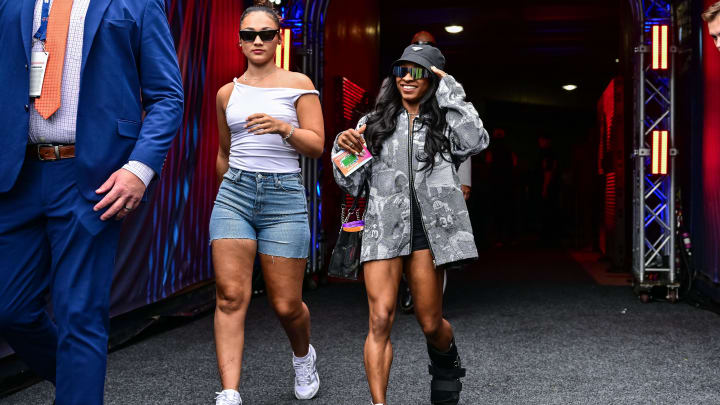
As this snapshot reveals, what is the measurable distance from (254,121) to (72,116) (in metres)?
0.88

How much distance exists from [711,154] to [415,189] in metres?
4.15

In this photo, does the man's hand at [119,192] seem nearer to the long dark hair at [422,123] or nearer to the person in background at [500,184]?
the long dark hair at [422,123]

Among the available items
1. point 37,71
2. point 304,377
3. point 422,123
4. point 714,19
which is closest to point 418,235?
point 422,123

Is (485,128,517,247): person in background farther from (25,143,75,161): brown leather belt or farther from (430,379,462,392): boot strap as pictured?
(25,143,75,161): brown leather belt

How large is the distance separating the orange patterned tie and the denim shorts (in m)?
1.10

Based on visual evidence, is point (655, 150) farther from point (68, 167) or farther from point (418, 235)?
point (68, 167)

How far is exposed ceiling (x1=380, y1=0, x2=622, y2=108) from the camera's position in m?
11.9

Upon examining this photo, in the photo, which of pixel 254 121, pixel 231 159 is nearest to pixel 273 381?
pixel 231 159

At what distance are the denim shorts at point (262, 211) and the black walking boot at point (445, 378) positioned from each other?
2.43 feet

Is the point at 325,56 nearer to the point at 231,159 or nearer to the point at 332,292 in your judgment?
the point at 332,292

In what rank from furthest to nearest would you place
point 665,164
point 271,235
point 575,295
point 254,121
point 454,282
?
point 454,282 → point 575,295 → point 665,164 → point 271,235 → point 254,121

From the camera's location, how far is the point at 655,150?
6.65 m

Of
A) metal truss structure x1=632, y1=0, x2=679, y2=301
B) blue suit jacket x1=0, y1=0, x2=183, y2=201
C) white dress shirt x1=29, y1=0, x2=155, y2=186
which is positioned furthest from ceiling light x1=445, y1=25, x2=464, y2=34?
white dress shirt x1=29, y1=0, x2=155, y2=186

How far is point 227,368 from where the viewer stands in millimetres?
3109
